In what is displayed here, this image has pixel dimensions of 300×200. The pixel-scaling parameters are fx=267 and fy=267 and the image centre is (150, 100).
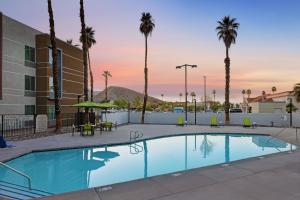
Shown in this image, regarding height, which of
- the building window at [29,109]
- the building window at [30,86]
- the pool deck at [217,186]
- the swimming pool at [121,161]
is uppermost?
the building window at [30,86]

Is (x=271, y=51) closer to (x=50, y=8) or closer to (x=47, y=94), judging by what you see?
(x=50, y=8)

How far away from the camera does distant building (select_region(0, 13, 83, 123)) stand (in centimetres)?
2461

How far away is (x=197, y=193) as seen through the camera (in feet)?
20.8

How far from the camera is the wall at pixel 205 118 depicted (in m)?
28.8

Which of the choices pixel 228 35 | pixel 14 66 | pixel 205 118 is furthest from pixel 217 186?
pixel 228 35

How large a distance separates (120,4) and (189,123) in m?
16.9

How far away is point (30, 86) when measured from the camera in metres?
28.1

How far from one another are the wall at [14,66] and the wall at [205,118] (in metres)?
9.01

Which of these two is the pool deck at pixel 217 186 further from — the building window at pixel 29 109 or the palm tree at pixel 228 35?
the building window at pixel 29 109

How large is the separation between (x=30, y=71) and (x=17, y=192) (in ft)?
74.8

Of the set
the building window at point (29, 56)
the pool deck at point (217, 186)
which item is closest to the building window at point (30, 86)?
the building window at point (29, 56)

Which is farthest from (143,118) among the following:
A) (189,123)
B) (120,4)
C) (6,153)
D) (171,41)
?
(6,153)

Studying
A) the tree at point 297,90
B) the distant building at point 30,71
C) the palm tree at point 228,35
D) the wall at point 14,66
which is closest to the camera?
the wall at point 14,66

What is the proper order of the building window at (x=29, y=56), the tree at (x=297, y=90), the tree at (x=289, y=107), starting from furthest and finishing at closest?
the tree at (x=297, y=90), the tree at (x=289, y=107), the building window at (x=29, y=56)
